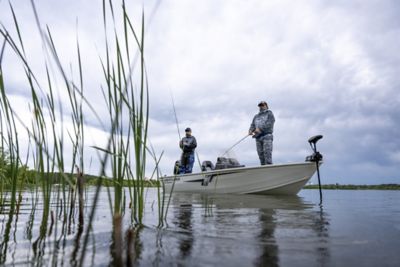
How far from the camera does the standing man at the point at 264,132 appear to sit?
7.26 metres

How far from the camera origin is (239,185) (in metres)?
7.75

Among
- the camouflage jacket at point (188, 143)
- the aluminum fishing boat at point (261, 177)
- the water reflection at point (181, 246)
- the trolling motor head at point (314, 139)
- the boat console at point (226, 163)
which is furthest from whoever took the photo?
the camouflage jacket at point (188, 143)

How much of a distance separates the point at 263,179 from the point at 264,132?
1.15 m

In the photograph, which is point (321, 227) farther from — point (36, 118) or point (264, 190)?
point (264, 190)

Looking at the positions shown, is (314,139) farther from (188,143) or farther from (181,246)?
(181,246)

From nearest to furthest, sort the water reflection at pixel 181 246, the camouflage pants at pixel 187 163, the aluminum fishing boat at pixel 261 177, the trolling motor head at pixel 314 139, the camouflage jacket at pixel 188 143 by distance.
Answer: the water reflection at pixel 181 246 → the trolling motor head at pixel 314 139 → the aluminum fishing boat at pixel 261 177 → the camouflage jacket at pixel 188 143 → the camouflage pants at pixel 187 163

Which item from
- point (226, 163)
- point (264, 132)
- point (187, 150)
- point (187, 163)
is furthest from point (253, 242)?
point (187, 163)

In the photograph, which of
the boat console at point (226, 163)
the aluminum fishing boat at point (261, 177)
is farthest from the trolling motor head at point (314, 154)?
Result: the boat console at point (226, 163)

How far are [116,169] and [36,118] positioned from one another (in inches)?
21.2

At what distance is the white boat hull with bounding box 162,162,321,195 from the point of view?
6.98m

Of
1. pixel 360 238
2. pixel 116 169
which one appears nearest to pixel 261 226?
pixel 360 238

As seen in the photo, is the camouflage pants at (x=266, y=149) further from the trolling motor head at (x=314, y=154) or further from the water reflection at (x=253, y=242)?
the water reflection at (x=253, y=242)

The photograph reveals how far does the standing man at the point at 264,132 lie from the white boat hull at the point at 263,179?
35 cm

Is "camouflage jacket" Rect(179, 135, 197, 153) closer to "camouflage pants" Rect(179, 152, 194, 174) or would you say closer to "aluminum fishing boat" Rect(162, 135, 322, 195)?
"camouflage pants" Rect(179, 152, 194, 174)
